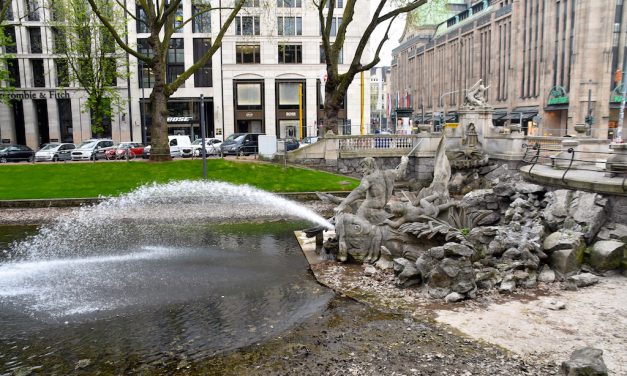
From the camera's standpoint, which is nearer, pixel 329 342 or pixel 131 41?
pixel 329 342

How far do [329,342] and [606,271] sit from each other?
296 inches

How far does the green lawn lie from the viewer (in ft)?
86.0

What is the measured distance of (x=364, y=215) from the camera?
14.8 metres

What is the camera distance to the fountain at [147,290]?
8.97m

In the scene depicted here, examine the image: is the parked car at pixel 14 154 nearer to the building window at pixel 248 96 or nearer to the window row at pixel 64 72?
the window row at pixel 64 72

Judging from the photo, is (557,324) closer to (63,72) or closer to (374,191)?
(374,191)

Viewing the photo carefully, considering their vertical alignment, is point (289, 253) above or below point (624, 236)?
below

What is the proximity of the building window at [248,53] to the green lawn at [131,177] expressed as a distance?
30.2 m

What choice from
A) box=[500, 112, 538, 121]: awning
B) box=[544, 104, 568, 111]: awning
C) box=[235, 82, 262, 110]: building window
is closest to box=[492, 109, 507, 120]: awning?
box=[500, 112, 538, 121]: awning

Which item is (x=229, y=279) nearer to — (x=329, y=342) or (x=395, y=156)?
(x=329, y=342)

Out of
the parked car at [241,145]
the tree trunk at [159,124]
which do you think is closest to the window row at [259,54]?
the parked car at [241,145]

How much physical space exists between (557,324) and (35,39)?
65.4m

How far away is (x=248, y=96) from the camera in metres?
60.5

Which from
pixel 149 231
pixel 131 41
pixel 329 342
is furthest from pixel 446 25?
pixel 329 342
